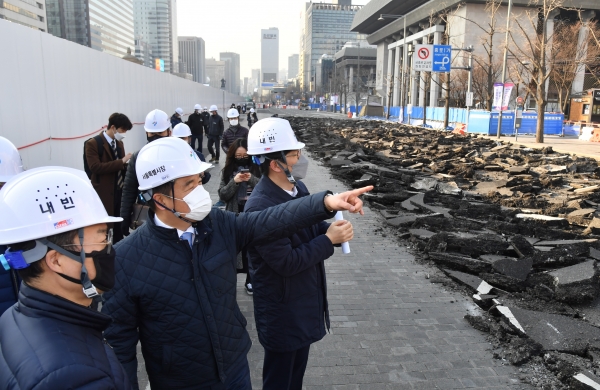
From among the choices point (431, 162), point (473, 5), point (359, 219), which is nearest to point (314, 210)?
point (359, 219)

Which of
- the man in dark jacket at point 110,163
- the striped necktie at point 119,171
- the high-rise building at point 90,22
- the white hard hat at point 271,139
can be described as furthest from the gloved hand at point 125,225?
the high-rise building at point 90,22

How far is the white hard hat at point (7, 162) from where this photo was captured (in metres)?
3.30

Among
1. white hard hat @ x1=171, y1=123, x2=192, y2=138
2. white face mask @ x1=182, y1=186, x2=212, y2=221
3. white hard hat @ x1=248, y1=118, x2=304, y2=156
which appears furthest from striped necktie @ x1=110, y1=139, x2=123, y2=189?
white face mask @ x1=182, y1=186, x2=212, y2=221

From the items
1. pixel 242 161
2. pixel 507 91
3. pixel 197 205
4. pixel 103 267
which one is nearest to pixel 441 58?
pixel 507 91

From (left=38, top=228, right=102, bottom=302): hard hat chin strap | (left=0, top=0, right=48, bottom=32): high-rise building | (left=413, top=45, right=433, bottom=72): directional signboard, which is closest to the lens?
(left=38, top=228, right=102, bottom=302): hard hat chin strap

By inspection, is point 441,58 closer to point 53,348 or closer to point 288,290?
point 288,290

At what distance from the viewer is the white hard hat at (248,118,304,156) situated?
3.23 meters

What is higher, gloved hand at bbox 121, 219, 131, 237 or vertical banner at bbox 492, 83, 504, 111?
vertical banner at bbox 492, 83, 504, 111

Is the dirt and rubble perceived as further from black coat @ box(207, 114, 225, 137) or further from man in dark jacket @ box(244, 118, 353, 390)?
black coat @ box(207, 114, 225, 137)

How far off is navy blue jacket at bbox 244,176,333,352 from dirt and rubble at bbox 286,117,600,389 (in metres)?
2.37

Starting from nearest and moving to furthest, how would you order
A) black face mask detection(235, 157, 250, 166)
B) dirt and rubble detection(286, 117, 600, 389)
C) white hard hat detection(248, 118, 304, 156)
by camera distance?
1. white hard hat detection(248, 118, 304, 156)
2. dirt and rubble detection(286, 117, 600, 389)
3. black face mask detection(235, 157, 250, 166)

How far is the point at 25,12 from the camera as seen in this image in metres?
85.8

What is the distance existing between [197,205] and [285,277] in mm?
865

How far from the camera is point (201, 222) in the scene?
8.39ft
